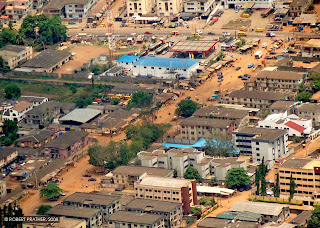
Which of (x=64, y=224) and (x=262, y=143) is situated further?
(x=262, y=143)

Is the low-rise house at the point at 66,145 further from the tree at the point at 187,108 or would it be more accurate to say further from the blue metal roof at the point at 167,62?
the blue metal roof at the point at 167,62

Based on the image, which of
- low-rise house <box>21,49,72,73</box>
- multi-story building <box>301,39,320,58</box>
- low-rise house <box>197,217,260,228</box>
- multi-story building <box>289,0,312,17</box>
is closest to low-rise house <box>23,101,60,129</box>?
low-rise house <box>21,49,72,73</box>

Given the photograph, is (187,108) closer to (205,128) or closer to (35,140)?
(205,128)

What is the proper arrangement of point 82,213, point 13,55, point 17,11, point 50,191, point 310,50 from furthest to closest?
1. point 17,11
2. point 13,55
3. point 310,50
4. point 50,191
5. point 82,213

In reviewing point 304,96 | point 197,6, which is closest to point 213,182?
point 304,96

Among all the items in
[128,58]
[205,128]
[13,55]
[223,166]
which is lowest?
[223,166]

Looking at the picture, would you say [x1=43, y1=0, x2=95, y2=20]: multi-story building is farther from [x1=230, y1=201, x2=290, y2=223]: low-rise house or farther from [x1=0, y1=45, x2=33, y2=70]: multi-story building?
[x1=230, y1=201, x2=290, y2=223]: low-rise house

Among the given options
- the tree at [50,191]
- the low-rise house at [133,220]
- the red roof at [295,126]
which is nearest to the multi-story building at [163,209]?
the low-rise house at [133,220]
